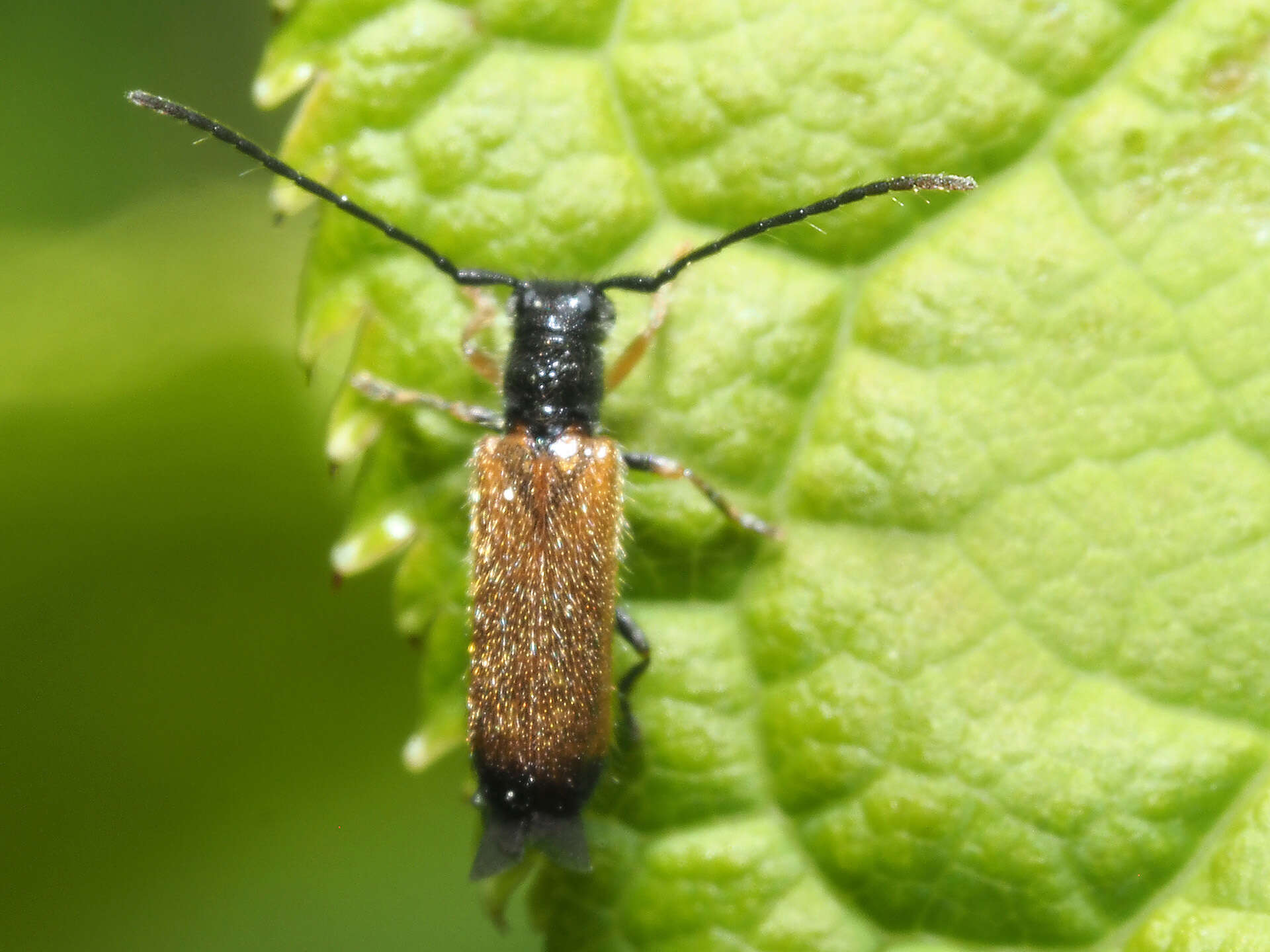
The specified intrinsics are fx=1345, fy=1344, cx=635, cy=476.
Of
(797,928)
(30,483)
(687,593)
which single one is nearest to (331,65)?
(30,483)

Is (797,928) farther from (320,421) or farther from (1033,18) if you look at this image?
(1033,18)

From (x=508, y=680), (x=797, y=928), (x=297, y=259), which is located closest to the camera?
(x=797, y=928)

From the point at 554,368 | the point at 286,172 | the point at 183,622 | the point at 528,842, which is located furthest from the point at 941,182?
the point at 183,622

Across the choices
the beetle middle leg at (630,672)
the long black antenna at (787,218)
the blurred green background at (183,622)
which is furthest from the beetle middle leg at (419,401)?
the beetle middle leg at (630,672)

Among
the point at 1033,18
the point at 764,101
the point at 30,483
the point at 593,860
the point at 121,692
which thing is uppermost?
the point at 1033,18

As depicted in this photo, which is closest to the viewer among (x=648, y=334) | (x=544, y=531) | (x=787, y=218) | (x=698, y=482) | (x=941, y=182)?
(x=941, y=182)

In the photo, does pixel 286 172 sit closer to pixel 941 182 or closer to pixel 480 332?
pixel 480 332

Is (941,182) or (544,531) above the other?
(941,182)
